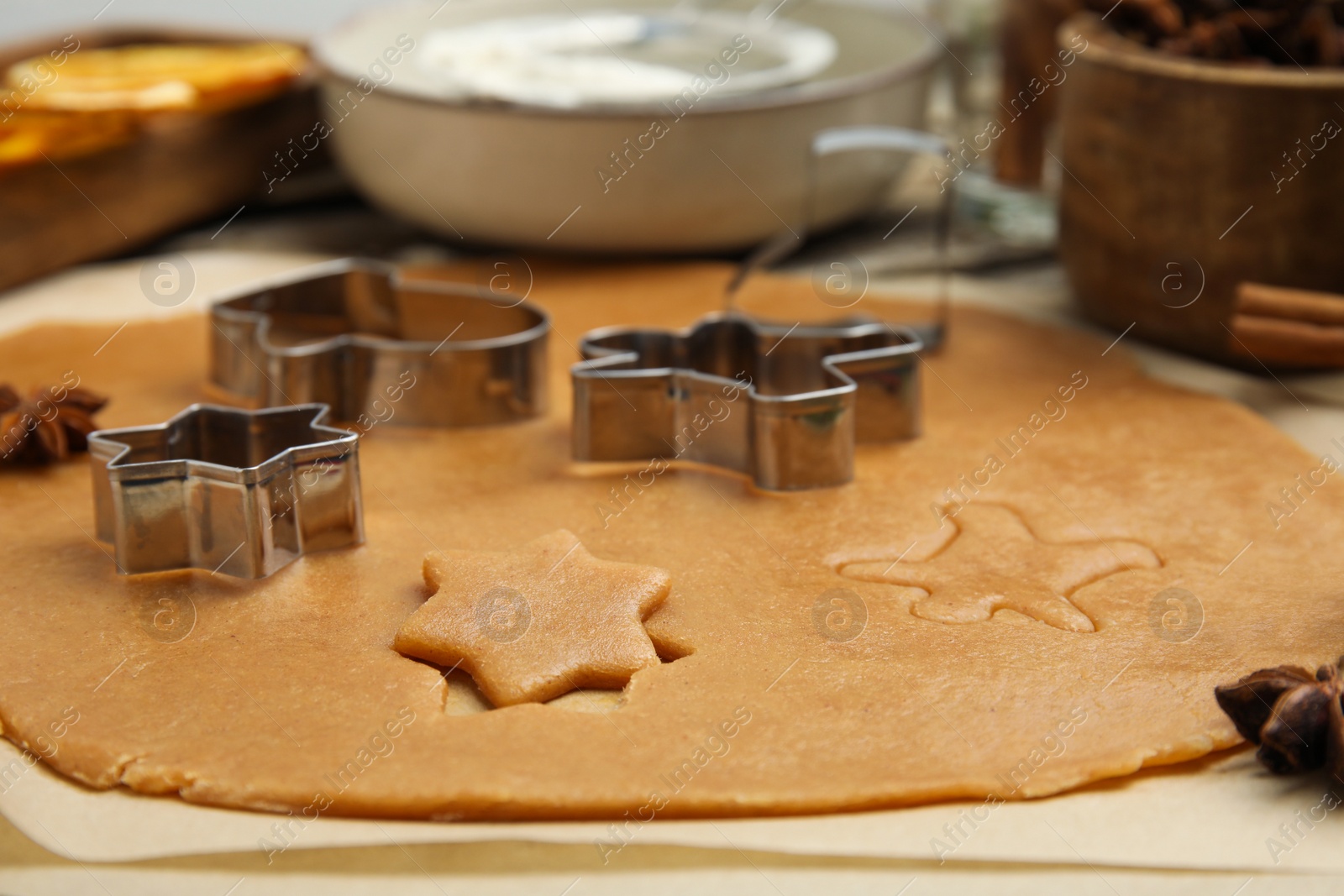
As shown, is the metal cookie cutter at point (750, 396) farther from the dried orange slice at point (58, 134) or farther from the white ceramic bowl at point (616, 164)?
the dried orange slice at point (58, 134)

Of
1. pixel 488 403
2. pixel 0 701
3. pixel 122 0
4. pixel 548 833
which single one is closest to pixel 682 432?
pixel 488 403

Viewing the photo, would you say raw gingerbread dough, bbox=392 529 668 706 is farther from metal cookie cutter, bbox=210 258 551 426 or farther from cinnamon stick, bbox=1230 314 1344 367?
cinnamon stick, bbox=1230 314 1344 367

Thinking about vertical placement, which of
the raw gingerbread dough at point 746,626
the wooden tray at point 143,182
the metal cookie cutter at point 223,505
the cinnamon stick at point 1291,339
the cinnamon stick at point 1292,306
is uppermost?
the wooden tray at point 143,182

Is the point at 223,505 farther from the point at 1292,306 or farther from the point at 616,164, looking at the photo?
the point at 1292,306

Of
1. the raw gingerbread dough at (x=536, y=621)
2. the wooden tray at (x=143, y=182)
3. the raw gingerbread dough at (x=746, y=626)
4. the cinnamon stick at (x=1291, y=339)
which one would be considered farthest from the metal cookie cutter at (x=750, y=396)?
the wooden tray at (x=143, y=182)

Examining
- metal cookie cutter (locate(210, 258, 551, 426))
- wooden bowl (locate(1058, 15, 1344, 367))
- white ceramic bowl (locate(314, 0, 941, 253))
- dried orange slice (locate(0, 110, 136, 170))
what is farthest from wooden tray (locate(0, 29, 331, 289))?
wooden bowl (locate(1058, 15, 1344, 367))

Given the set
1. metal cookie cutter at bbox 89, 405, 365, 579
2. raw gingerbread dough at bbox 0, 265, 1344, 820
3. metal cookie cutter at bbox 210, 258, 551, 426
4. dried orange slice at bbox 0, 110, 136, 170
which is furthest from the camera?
dried orange slice at bbox 0, 110, 136, 170
